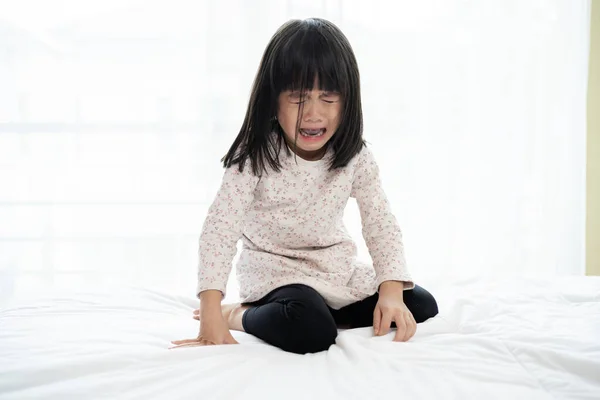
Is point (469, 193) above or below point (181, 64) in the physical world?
below

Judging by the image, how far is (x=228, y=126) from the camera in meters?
2.25

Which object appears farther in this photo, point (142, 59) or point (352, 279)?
point (142, 59)

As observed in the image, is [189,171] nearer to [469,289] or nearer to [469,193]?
[469,193]

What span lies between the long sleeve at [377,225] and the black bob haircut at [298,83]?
0.06 metres

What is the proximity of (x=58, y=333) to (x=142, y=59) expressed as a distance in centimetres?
143

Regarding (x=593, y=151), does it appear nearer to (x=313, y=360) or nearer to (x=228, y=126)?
(x=228, y=126)

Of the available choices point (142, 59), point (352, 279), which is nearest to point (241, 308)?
point (352, 279)

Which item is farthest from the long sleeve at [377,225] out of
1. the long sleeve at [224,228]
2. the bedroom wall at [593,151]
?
the bedroom wall at [593,151]

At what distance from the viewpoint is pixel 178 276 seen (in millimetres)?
2328

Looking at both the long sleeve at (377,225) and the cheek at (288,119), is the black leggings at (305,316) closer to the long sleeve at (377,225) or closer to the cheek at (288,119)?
the long sleeve at (377,225)

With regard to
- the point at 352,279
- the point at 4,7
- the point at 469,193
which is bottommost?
the point at 352,279

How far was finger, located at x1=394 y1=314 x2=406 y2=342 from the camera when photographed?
1016 millimetres

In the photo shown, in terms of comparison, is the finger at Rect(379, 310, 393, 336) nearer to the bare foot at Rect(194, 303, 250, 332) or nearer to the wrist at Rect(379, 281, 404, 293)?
the wrist at Rect(379, 281, 404, 293)

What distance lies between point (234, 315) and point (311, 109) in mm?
422
